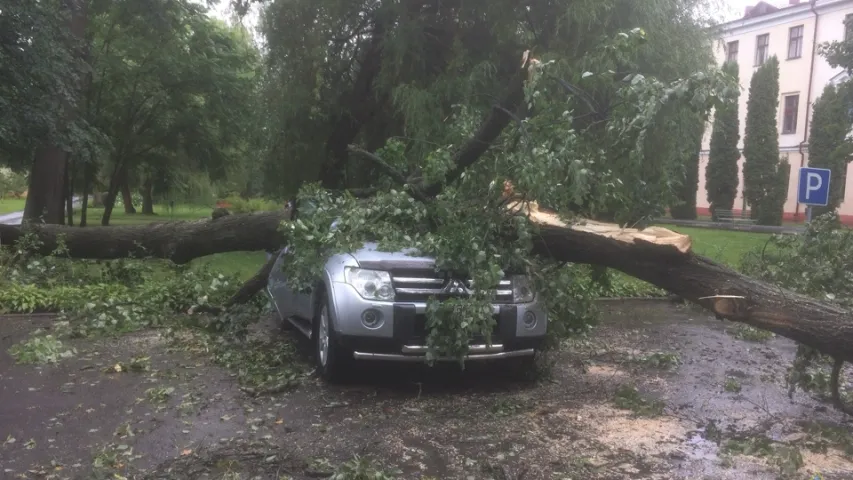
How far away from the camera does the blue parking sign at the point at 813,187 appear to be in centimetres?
917

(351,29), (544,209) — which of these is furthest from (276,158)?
(544,209)

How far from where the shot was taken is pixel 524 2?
10891 mm

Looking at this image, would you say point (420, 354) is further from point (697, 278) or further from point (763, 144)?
point (763, 144)

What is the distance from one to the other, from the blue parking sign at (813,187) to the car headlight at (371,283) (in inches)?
244

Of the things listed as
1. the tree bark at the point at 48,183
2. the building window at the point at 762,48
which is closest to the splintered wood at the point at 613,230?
the tree bark at the point at 48,183

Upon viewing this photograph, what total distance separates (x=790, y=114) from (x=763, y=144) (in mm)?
4429

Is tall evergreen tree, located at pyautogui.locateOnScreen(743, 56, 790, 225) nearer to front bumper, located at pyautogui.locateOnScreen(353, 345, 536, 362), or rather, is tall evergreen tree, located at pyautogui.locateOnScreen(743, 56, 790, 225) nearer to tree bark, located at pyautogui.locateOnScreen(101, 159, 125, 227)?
tree bark, located at pyautogui.locateOnScreen(101, 159, 125, 227)

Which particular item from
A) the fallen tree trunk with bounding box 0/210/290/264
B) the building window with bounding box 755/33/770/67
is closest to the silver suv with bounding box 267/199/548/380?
the fallen tree trunk with bounding box 0/210/290/264

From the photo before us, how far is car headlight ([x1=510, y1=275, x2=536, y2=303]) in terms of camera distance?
5746mm

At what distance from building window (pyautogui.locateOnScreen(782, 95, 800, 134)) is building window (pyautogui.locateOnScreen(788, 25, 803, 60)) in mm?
2004

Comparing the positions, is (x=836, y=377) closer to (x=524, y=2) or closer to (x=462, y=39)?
(x=524, y=2)

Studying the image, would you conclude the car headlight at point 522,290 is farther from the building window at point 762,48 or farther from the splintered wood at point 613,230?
the building window at point 762,48

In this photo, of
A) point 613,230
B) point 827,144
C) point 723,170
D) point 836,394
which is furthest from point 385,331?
point 723,170

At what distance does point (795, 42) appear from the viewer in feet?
119
